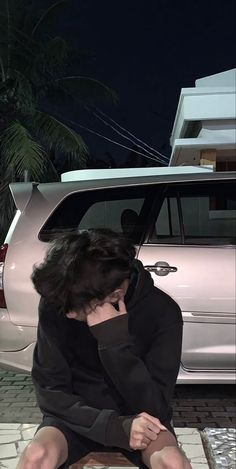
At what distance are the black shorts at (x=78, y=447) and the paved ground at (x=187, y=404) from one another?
6.48ft

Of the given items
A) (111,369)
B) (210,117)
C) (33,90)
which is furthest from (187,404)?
(33,90)

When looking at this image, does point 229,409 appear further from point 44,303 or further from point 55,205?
point 44,303

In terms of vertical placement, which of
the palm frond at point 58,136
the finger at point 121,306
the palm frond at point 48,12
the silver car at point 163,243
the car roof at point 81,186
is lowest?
the palm frond at point 58,136

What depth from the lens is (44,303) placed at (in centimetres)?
230

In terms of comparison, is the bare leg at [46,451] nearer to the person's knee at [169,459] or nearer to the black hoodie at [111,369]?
the black hoodie at [111,369]

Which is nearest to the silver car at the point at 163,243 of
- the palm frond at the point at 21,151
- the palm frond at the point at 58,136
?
the palm frond at the point at 21,151

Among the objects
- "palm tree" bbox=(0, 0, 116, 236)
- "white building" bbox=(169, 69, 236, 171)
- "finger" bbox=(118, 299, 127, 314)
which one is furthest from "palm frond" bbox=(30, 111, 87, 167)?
"finger" bbox=(118, 299, 127, 314)

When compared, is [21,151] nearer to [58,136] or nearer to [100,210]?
[58,136]

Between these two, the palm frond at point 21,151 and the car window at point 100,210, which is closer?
the car window at point 100,210

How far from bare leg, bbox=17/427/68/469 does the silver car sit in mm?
2222

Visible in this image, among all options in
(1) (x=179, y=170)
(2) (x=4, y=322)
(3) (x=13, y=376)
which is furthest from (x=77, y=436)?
(1) (x=179, y=170)

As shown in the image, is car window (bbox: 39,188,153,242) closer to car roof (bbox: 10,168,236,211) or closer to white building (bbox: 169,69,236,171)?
car roof (bbox: 10,168,236,211)

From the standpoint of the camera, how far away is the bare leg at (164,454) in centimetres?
206

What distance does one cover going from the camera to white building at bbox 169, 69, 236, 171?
5.21 metres
